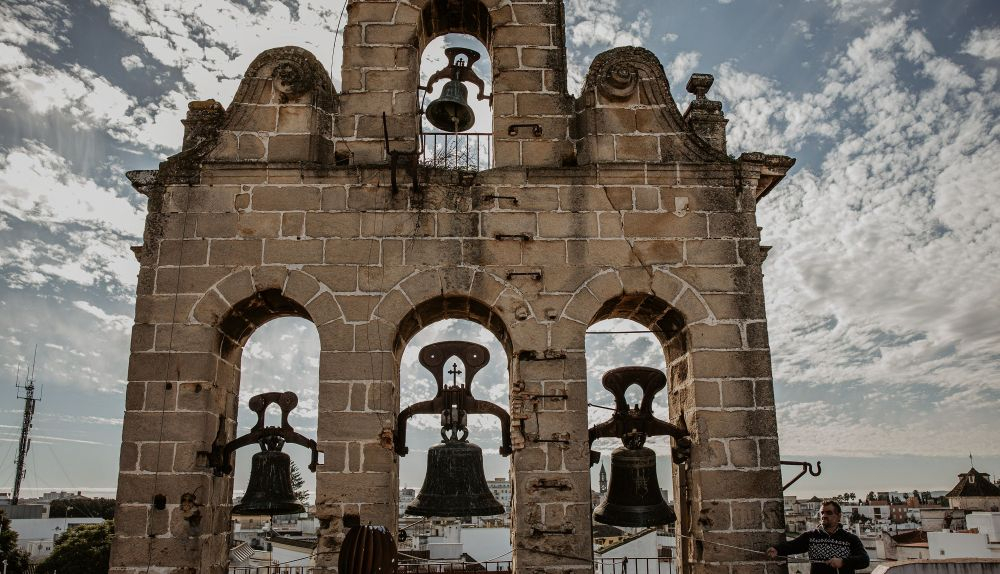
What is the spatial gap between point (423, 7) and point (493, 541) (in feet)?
59.6

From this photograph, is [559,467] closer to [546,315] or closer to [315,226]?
[546,315]

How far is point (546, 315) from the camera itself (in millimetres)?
6844

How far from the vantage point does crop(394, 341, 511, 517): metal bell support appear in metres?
6.35

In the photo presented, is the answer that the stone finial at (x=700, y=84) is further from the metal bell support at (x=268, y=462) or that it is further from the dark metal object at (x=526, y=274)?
the metal bell support at (x=268, y=462)

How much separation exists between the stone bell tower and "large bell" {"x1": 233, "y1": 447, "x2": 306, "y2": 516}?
262 millimetres

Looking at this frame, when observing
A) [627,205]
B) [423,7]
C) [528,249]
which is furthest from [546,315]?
[423,7]

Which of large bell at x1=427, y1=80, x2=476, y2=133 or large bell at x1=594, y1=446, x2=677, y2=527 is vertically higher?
large bell at x1=427, y1=80, x2=476, y2=133

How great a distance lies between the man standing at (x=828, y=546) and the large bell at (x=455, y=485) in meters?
2.37

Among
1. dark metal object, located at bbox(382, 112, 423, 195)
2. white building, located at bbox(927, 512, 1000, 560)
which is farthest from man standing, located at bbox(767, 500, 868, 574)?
white building, located at bbox(927, 512, 1000, 560)

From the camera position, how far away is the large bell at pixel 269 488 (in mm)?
7000

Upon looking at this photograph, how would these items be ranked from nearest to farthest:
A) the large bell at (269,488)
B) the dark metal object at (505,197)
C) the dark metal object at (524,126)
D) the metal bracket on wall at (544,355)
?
the metal bracket on wall at (544,355), the large bell at (269,488), the dark metal object at (505,197), the dark metal object at (524,126)

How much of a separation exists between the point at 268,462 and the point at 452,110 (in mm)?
3953

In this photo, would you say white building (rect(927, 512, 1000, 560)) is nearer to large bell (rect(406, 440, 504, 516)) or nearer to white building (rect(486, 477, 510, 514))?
white building (rect(486, 477, 510, 514))

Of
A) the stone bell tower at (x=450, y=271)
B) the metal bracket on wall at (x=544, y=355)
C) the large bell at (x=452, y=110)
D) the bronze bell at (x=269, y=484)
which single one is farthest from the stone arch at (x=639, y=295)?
the bronze bell at (x=269, y=484)
